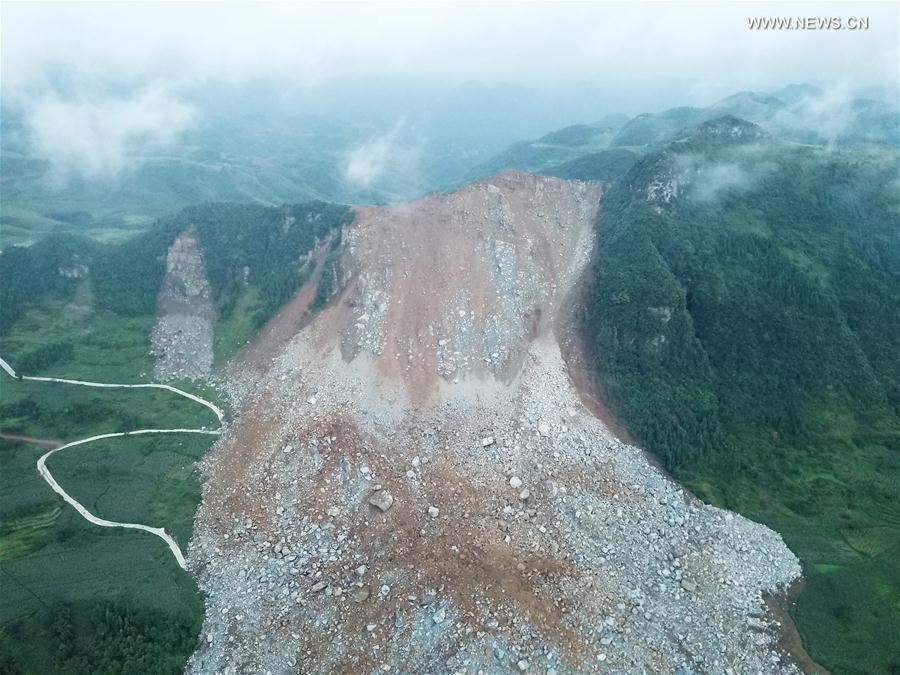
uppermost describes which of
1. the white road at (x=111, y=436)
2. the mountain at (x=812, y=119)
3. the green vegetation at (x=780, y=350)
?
the mountain at (x=812, y=119)

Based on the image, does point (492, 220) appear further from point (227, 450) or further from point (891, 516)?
point (891, 516)

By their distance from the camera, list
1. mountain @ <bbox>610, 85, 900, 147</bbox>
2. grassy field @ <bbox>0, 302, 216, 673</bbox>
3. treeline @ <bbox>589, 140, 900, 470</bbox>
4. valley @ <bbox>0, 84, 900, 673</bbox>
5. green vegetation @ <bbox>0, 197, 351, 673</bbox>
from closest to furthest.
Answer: grassy field @ <bbox>0, 302, 216, 673</bbox>
valley @ <bbox>0, 84, 900, 673</bbox>
green vegetation @ <bbox>0, 197, 351, 673</bbox>
treeline @ <bbox>589, 140, 900, 470</bbox>
mountain @ <bbox>610, 85, 900, 147</bbox>

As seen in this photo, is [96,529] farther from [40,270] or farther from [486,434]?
[40,270]

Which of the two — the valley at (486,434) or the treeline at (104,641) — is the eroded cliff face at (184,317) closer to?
the valley at (486,434)

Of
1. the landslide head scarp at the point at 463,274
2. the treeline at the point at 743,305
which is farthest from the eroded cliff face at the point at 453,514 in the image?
the treeline at the point at 743,305

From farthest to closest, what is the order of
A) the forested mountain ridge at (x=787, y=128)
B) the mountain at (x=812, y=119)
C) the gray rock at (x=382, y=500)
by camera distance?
the mountain at (x=812, y=119), the forested mountain ridge at (x=787, y=128), the gray rock at (x=382, y=500)

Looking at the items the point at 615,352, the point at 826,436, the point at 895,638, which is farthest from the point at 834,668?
the point at 615,352

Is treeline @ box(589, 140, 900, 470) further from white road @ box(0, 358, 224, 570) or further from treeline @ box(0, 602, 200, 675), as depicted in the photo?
white road @ box(0, 358, 224, 570)

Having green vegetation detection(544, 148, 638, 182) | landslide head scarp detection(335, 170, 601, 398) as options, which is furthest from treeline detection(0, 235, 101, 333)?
green vegetation detection(544, 148, 638, 182)

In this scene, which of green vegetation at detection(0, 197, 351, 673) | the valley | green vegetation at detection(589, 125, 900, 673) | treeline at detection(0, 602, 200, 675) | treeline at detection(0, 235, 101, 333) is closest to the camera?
treeline at detection(0, 602, 200, 675)
